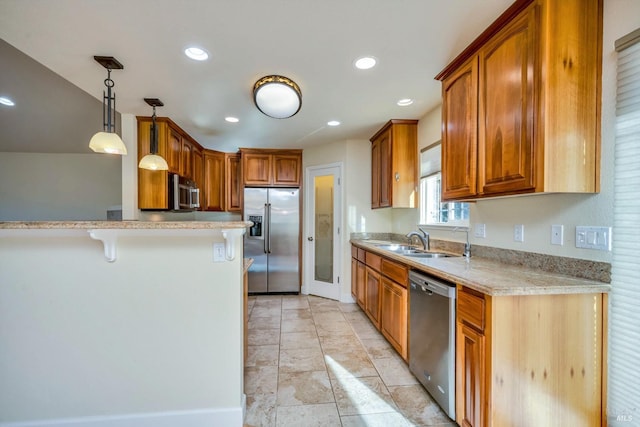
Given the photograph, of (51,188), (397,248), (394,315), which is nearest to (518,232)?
(394,315)

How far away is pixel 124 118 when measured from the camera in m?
2.89

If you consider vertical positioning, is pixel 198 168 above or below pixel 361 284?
above

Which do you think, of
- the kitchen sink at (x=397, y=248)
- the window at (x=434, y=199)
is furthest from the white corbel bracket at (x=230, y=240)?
the window at (x=434, y=199)

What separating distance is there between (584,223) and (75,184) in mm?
6813

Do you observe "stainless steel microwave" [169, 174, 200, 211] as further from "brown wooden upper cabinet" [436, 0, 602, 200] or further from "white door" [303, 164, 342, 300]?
"brown wooden upper cabinet" [436, 0, 602, 200]

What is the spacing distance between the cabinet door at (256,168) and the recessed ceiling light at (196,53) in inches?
97.1

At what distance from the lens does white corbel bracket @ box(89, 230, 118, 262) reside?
1.44 meters

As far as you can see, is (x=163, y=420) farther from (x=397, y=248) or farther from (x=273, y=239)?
(x=273, y=239)

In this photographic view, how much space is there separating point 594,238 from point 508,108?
79 centimetres

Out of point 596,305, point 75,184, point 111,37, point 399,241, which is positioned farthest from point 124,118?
point 596,305

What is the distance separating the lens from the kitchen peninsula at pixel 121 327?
1.53 meters

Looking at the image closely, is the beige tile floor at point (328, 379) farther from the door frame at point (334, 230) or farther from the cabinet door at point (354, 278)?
the door frame at point (334, 230)

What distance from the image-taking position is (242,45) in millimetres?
1774

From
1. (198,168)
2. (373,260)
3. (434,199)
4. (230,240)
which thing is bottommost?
(373,260)
